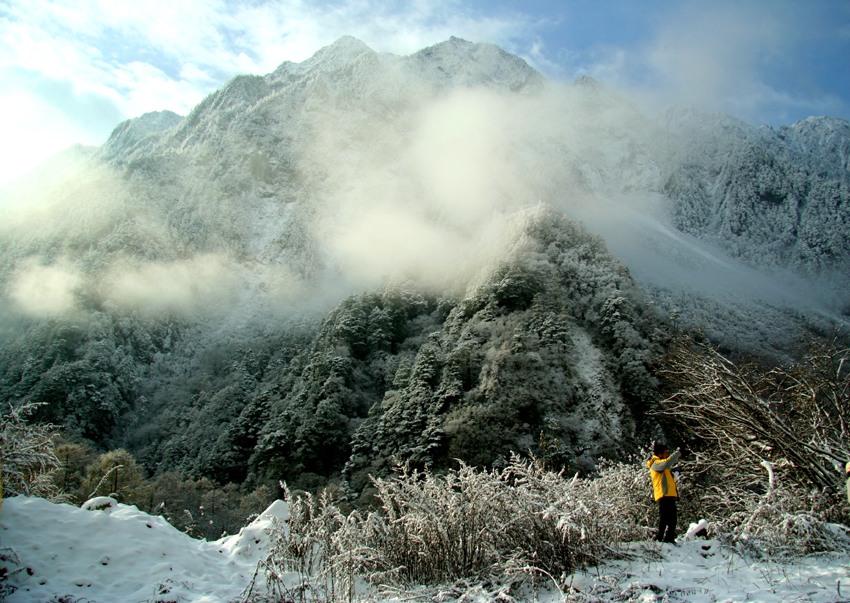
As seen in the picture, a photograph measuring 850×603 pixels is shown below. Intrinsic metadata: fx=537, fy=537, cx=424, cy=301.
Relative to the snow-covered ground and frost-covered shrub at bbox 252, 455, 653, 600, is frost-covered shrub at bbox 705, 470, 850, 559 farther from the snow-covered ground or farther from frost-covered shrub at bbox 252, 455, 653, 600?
frost-covered shrub at bbox 252, 455, 653, 600

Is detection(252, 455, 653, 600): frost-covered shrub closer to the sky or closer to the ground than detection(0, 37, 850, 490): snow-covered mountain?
closer to the ground

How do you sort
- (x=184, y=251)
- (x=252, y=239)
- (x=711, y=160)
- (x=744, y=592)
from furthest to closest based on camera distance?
(x=711, y=160) < (x=252, y=239) < (x=184, y=251) < (x=744, y=592)

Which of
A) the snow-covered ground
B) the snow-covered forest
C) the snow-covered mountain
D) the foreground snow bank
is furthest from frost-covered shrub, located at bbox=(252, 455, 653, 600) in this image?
the snow-covered mountain

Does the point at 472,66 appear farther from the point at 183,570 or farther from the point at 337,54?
the point at 183,570

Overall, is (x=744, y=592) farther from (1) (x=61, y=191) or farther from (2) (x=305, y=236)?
(1) (x=61, y=191)

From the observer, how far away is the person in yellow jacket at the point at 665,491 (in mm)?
7255

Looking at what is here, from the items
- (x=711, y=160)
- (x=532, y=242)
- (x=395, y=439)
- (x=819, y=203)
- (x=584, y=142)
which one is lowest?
(x=395, y=439)

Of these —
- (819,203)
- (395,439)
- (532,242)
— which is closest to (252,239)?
(532,242)

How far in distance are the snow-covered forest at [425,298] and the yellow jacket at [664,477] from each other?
669 millimetres

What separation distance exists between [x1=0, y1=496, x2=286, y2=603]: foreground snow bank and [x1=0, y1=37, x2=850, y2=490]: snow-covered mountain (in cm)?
2255

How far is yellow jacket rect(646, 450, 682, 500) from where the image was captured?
7596 millimetres

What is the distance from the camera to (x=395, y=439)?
4975 centimetres

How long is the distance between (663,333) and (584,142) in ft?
384

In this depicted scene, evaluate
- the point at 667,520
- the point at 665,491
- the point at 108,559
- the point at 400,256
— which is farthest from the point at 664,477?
the point at 400,256
